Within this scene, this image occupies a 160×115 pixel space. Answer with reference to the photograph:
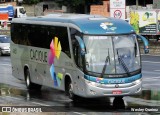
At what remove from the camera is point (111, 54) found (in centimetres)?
1850

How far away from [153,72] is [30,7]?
6433 cm

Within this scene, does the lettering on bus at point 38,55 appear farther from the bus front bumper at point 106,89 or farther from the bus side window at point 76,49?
the bus front bumper at point 106,89

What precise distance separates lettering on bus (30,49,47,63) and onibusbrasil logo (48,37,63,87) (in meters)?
0.58

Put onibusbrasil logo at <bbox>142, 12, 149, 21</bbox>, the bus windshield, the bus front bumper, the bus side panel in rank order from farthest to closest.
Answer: onibusbrasil logo at <bbox>142, 12, 149, 21</bbox> → the bus side panel → the bus windshield → the bus front bumper

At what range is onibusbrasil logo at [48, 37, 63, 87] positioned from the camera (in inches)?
819

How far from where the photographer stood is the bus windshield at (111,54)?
18391mm

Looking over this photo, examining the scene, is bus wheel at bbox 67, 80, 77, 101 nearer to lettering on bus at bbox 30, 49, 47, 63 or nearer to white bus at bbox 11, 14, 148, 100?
white bus at bbox 11, 14, 148, 100

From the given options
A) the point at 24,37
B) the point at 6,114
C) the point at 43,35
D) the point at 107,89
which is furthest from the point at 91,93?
the point at 24,37

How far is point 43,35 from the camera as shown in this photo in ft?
73.5

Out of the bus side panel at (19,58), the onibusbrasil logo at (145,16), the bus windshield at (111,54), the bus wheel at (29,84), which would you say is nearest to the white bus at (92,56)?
the bus windshield at (111,54)

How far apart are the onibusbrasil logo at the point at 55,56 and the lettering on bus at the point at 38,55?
0.58m

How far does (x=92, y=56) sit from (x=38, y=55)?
16.2 feet

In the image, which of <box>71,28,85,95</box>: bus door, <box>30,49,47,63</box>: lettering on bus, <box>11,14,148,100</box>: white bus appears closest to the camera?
<box>11,14,148,100</box>: white bus

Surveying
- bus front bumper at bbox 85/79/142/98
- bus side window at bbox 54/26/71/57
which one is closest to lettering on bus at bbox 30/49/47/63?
bus side window at bbox 54/26/71/57
